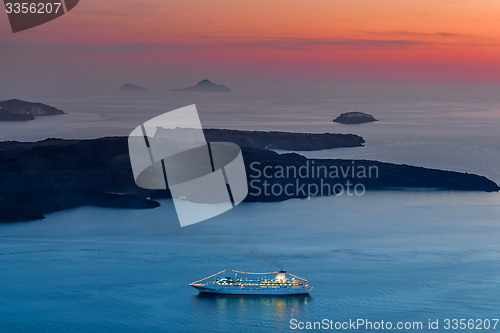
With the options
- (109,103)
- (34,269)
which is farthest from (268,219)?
(109,103)

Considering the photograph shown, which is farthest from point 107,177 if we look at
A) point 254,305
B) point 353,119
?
point 353,119

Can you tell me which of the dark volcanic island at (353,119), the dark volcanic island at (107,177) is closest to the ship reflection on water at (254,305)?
the dark volcanic island at (107,177)

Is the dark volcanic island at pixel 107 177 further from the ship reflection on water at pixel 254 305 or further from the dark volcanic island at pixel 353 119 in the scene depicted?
the dark volcanic island at pixel 353 119

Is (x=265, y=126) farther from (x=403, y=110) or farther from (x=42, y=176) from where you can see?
(x=42, y=176)

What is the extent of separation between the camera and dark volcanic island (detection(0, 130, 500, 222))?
3631 centimetres

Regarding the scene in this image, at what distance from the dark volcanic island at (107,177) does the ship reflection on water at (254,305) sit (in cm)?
1219

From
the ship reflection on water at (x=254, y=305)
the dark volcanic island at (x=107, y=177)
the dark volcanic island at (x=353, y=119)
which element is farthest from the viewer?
the dark volcanic island at (x=353, y=119)

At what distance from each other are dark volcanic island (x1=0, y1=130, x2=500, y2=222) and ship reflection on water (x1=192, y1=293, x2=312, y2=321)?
12193 millimetres

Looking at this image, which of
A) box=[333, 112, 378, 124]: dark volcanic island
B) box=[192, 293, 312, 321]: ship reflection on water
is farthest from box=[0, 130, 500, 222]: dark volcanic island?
box=[333, 112, 378, 124]: dark volcanic island

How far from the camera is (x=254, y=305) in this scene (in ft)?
77.1

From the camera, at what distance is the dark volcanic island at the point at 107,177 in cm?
3631

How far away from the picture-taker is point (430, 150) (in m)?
58.7

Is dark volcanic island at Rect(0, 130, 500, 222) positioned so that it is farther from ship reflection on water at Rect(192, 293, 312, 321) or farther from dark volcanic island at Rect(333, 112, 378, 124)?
dark volcanic island at Rect(333, 112, 378, 124)

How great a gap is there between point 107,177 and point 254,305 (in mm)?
16984
